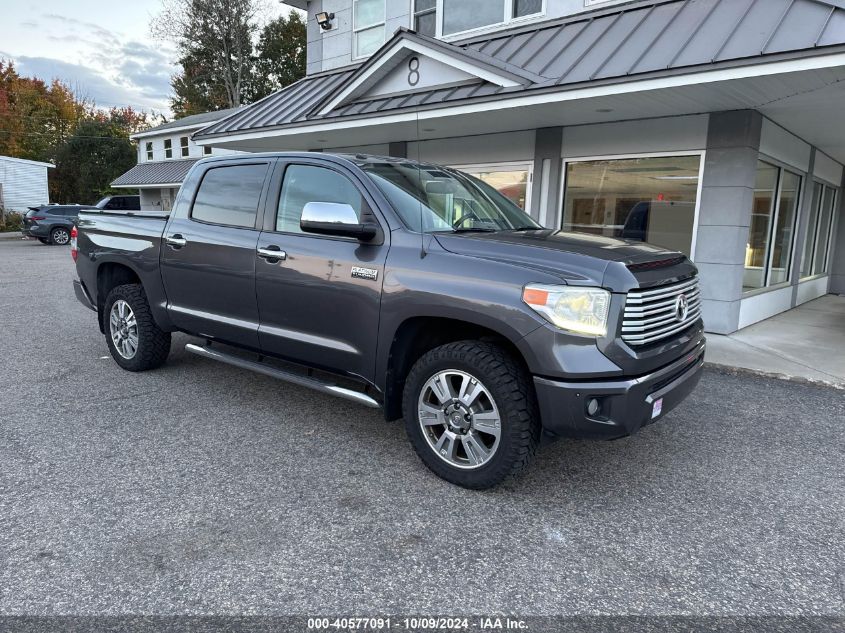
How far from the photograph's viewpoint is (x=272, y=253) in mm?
4070

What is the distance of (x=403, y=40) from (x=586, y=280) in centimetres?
730

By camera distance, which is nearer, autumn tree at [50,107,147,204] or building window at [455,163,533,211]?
building window at [455,163,533,211]

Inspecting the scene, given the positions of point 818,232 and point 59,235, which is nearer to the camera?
point 818,232

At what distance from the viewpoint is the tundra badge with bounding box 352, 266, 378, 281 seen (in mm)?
3584

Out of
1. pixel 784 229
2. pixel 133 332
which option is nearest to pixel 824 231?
pixel 784 229

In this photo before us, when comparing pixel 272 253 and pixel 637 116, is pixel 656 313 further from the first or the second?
pixel 637 116

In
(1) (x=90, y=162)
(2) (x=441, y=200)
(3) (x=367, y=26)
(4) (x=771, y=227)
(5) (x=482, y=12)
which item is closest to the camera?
(2) (x=441, y=200)

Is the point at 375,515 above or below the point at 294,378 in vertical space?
below

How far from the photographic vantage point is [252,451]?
385 centimetres

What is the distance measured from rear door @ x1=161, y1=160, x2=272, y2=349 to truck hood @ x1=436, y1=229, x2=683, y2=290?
5.46 feet

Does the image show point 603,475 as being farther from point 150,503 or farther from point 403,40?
point 403,40

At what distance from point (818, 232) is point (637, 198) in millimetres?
5853

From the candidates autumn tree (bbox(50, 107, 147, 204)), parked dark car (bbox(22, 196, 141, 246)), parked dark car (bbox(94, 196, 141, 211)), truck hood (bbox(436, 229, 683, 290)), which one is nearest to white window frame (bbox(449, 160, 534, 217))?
truck hood (bbox(436, 229, 683, 290))

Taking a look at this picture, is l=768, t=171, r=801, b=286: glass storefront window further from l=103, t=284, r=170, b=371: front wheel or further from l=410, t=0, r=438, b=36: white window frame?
l=103, t=284, r=170, b=371: front wheel
